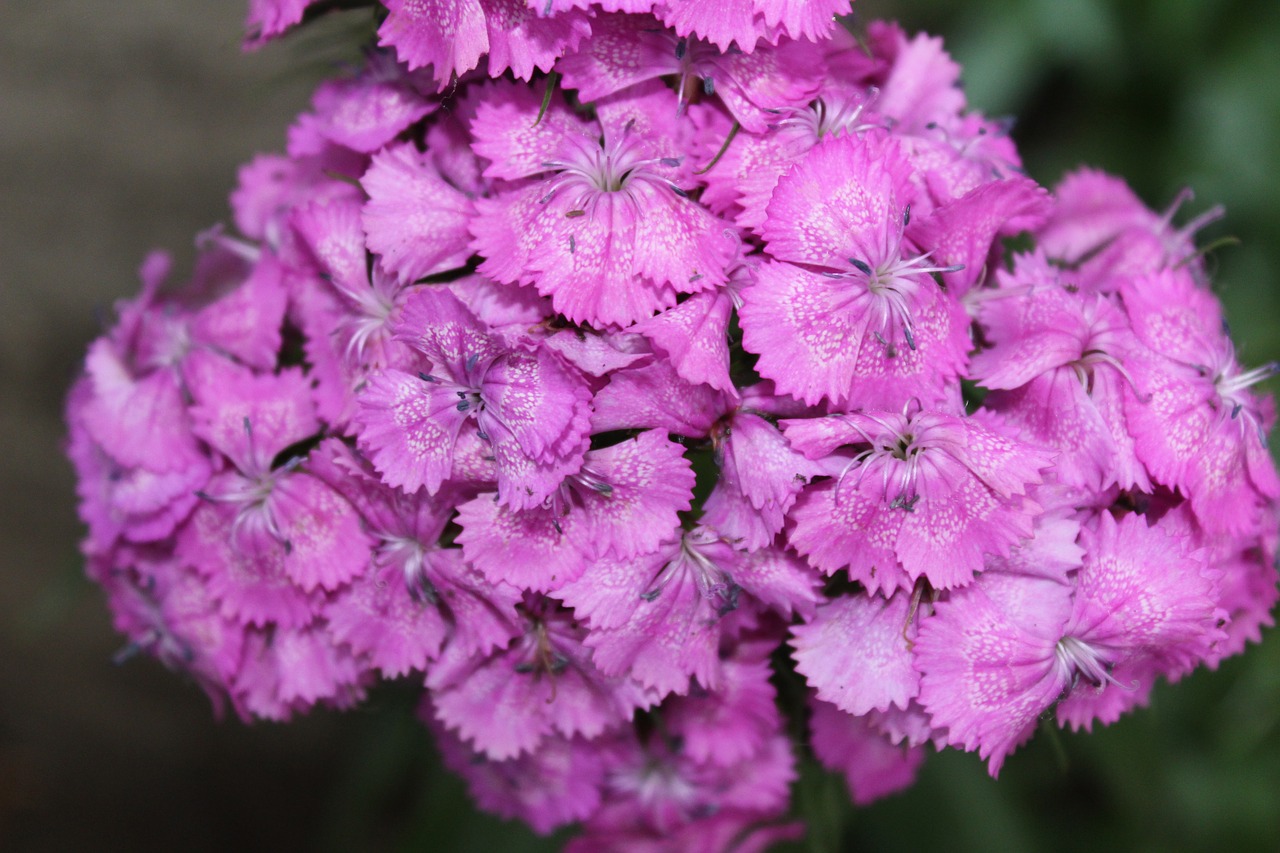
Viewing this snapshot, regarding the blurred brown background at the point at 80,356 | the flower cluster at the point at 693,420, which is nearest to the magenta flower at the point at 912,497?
the flower cluster at the point at 693,420

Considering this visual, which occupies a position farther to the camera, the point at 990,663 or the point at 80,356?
the point at 80,356

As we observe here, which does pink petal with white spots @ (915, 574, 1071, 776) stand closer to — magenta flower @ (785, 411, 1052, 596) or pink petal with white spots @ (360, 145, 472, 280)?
magenta flower @ (785, 411, 1052, 596)

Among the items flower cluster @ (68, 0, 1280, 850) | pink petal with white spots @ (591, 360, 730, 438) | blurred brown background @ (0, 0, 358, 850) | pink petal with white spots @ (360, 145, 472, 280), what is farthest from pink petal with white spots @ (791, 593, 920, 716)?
blurred brown background @ (0, 0, 358, 850)

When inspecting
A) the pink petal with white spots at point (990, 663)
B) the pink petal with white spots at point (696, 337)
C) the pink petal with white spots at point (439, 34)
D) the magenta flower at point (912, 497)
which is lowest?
the pink petal with white spots at point (990, 663)

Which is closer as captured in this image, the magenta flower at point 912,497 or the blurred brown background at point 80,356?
the magenta flower at point 912,497

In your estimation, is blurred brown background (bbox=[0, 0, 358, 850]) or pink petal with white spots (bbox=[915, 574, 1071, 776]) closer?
pink petal with white spots (bbox=[915, 574, 1071, 776])

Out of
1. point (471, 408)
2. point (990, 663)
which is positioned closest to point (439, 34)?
point (471, 408)

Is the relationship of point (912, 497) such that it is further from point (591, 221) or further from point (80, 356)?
point (80, 356)

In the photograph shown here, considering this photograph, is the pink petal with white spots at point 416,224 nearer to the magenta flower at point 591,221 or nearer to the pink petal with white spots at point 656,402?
the magenta flower at point 591,221

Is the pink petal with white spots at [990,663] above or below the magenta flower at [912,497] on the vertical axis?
below
